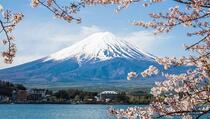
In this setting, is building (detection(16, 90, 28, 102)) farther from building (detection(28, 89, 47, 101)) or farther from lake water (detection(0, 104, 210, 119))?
lake water (detection(0, 104, 210, 119))

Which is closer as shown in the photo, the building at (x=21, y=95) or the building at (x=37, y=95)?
the building at (x=21, y=95)

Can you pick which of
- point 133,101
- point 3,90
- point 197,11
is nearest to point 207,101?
point 197,11

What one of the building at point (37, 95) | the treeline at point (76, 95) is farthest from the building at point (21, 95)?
the treeline at point (76, 95)

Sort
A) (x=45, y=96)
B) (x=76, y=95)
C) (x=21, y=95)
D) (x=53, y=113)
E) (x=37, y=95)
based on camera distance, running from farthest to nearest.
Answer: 1. (x=37, y=95)
2. (x=45, y=96)
3. (x=21, y=95)
4. (x=76, y=95)
5. (x=53, y=113)

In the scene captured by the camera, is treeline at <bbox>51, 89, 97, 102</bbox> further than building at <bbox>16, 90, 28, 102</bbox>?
No

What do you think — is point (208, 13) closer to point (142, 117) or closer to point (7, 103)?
point (142, 117)

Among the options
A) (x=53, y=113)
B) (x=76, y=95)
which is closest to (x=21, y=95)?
(x=76, y=95)

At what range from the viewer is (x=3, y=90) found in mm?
105875

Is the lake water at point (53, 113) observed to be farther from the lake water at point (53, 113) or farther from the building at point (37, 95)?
the building at point (37, 95)

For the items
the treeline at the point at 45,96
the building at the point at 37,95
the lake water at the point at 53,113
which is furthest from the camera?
the building at the point at 37,95

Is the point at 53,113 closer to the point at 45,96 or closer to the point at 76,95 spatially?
the point at 76,95

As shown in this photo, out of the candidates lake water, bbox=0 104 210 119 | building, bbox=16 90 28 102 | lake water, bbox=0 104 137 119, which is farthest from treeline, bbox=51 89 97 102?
lake water, bbox=0 104 137 119

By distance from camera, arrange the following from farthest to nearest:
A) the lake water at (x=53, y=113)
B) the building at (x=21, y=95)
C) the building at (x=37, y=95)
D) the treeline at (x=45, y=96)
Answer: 1. the building at (x=37, y=95)
2. the building at (x=21, y=95)
3. the treeline at (x=45, y=96)
4. the lake water at (x=53, y=113)

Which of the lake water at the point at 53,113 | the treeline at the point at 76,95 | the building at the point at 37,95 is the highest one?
the building at the point at 37,95
